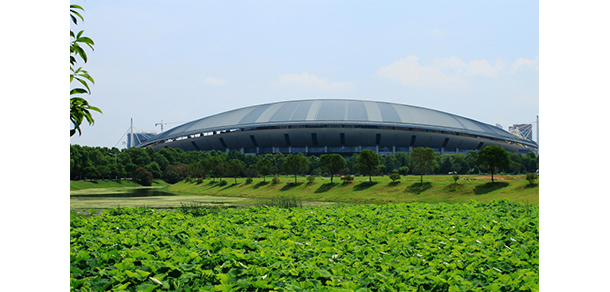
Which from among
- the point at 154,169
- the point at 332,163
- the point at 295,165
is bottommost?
the point at 154,169

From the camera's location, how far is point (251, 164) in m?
45.8

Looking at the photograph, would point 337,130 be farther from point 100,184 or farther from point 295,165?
point 100,184

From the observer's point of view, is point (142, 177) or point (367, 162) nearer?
point (367, 162)

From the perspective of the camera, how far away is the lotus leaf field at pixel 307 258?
3.62 meters

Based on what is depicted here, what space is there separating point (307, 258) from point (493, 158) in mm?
21369

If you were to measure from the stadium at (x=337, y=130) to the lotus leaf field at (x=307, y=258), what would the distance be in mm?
52489

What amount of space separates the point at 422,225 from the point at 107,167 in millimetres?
37752

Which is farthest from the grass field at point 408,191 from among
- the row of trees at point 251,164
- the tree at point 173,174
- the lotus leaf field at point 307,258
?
the tree at point 173,174

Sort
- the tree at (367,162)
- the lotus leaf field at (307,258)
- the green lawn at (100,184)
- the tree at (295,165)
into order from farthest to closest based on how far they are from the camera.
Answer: the green lawn at (100,184) < the tree at (295,165) < the tree at (367,162) < the lotus leaf field at (307,258)

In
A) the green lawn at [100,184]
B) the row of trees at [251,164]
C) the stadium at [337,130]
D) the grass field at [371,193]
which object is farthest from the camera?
the stadium at [337,130]

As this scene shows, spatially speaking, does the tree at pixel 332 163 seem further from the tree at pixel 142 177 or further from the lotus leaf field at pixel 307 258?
the tree at pixel 142 177

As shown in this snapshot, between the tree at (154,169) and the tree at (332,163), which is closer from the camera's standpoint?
the tree at (332,163)

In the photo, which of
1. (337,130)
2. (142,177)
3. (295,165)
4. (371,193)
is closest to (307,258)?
(371,193)

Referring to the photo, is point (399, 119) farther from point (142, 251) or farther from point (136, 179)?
point (142, 251)
